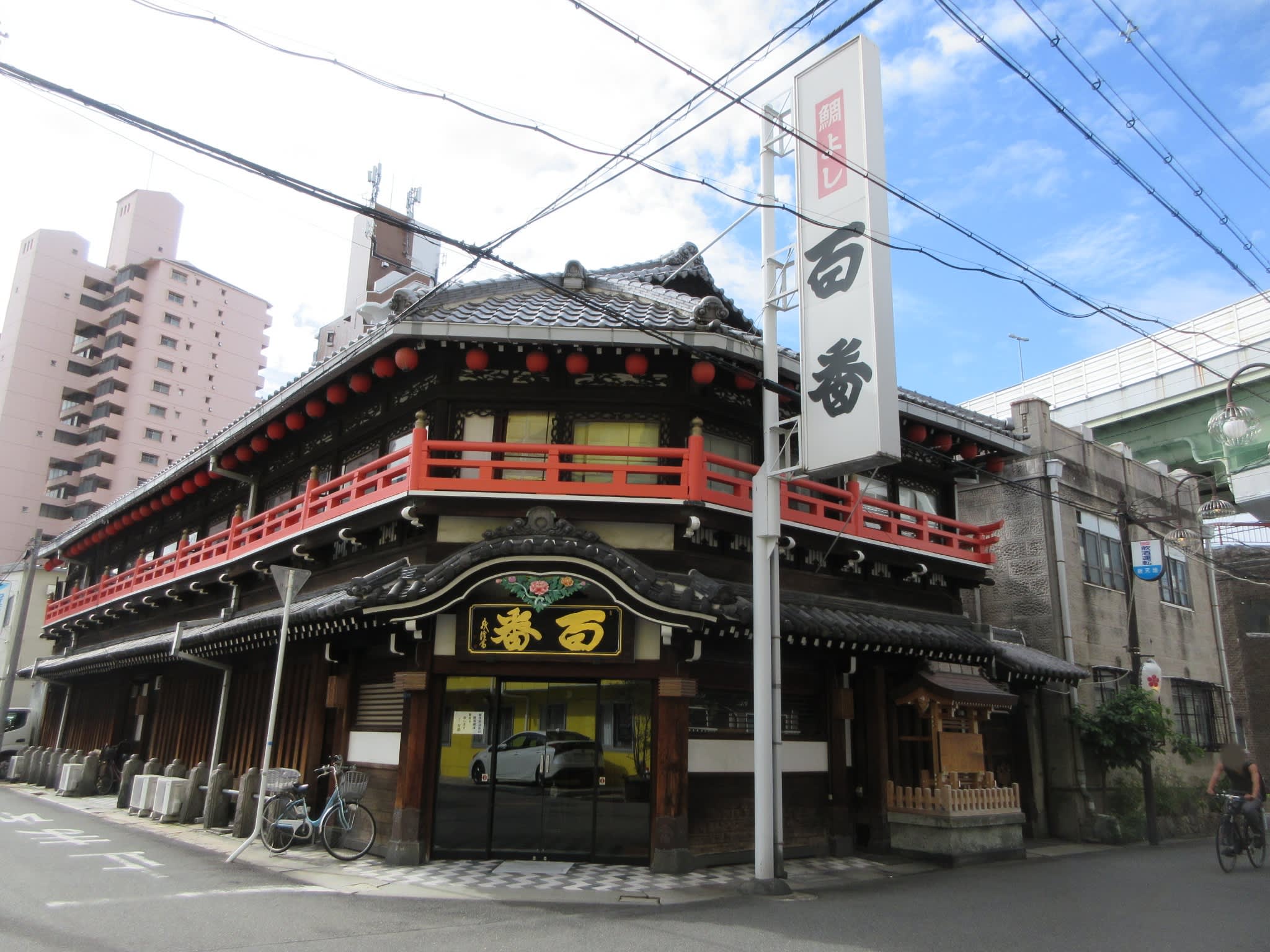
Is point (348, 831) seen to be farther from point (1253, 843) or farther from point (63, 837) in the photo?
point (1253, 843)

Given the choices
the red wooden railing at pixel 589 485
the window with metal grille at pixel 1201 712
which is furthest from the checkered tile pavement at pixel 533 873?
the window with metal grille at pixel 1201 712

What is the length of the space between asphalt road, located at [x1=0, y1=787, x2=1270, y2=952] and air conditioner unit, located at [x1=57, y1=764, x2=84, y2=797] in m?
10.3

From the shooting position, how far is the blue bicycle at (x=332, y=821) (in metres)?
12.5

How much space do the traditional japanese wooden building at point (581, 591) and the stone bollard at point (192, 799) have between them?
1.31 metres

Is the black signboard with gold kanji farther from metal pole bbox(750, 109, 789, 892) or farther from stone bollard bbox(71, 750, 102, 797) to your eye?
stone bollard bbox(71, 750, 102, 797)

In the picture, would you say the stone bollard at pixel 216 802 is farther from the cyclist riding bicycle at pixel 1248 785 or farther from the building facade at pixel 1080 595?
the cyclist riding bicycle at pixel 1248 785

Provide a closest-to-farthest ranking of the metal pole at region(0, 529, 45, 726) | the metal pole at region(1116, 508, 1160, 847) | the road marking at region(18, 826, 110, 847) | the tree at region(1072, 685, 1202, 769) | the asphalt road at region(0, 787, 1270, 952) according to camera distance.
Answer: the asphalt road at region(0, 787, 1270, 952)
the road marking at region(18, 826, 110, 847)
the tree at region(1072, 685, 1202, 769)
the metal pole at region(1116, 508, 1160, 847)
the metal pole at region(0, 529, 45, 726)

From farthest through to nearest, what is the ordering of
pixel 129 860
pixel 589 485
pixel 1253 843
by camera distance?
pixel 1253 843 → pixel 589 485 → pixel 129 860

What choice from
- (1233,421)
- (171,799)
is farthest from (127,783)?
(1233,421)

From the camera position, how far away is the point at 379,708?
13.9m

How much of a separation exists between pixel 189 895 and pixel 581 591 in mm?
6052

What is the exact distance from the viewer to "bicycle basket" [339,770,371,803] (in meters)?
12.9

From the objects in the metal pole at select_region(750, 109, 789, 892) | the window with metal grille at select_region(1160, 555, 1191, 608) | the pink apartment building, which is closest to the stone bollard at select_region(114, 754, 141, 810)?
the metal pole at select_region(750, 109, 789, 892)

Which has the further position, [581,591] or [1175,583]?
[1175,583]
